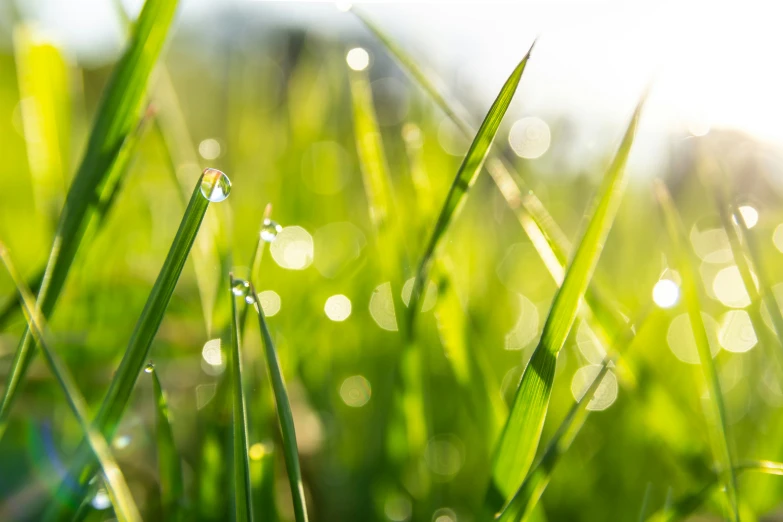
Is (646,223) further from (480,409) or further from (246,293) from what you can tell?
(246,293)

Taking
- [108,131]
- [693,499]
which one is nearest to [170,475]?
[108,131]

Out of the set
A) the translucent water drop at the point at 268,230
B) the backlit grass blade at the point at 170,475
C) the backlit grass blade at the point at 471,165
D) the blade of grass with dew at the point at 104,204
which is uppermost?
the blade of grass with dew at the point at 104,204

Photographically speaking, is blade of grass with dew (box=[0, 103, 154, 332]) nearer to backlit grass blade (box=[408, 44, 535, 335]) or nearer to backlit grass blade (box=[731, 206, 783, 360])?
backlit grass blade (box=[408, 44, 535, 335])

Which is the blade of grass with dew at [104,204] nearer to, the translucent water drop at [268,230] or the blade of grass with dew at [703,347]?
the translucent water drop at [268,230]

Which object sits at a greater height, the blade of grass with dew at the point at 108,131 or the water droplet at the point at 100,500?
the blade of grass with dew at the point at 108,131

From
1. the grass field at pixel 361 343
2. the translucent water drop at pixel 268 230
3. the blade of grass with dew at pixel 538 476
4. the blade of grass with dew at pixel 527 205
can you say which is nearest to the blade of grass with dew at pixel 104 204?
the grass field at pixel 361 343

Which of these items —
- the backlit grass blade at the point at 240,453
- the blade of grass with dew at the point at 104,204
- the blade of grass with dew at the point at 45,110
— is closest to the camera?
the backlit grass blade at the point at 240,453

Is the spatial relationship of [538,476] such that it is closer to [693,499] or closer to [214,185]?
[693,499]
